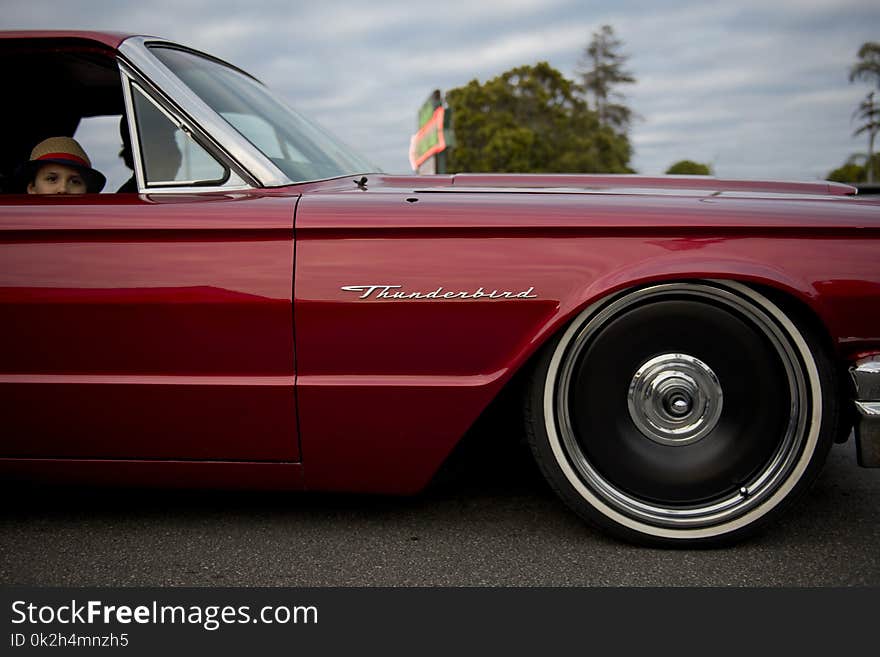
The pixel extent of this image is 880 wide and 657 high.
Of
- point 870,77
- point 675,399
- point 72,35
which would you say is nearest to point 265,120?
point 72,35

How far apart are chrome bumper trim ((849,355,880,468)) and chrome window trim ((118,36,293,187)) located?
1596 millimetres

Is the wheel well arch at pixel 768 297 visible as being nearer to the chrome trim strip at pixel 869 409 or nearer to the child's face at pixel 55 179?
the chrome trim strip at pixel 869 409

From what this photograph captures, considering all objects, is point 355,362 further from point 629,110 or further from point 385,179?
point 629,110

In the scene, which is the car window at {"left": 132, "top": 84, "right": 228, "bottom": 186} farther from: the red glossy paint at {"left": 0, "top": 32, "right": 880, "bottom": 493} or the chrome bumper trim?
the chrome bumper trim

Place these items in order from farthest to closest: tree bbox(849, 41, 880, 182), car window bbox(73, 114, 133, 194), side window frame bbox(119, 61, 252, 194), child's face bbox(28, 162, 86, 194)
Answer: tree bbox(849, 41, 880, 182) < child's face bbox(28, 162, 86, 194) < car window bbox(73, 114, 133, 194) < side window frame bbox(119, 61, 252, 194)

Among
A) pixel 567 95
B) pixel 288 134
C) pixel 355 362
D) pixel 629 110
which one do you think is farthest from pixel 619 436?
pixel 629 110

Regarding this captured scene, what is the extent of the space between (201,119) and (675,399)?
1.54 metres

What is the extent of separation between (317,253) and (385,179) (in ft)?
2.26

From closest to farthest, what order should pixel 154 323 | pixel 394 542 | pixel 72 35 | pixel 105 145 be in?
1. pixel 154 323
2. pixel 394 542
3. pixel 72 35
4. pixel 105 145

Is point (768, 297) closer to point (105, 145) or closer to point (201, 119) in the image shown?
point (201, 119)

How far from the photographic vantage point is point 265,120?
2430 mm

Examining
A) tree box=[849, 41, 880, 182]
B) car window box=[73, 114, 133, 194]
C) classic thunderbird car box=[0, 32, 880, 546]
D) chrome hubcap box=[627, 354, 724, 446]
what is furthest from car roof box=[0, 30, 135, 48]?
tree box=[849, 41, 880, 182]

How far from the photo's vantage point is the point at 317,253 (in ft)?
6.25

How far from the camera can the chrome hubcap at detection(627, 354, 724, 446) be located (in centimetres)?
200
